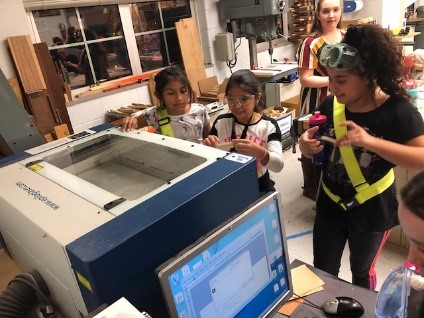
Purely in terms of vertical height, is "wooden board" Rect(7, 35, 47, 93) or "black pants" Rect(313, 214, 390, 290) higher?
"wooden board" Rect(7, 35, 47, 93)

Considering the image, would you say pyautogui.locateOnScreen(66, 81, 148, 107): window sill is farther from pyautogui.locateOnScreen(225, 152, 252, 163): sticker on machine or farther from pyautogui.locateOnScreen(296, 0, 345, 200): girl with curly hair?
pyautogui.locateOnScreen(225, 152, 252, 163): sticker on machine

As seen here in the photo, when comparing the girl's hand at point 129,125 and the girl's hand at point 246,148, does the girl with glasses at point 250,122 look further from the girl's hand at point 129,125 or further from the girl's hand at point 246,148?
the girl's hand at point 129,125

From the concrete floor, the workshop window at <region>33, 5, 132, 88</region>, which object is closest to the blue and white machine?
the concrete floor

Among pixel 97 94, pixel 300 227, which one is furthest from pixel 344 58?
pixel 97 94

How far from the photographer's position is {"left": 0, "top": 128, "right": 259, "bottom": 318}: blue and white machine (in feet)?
2.02

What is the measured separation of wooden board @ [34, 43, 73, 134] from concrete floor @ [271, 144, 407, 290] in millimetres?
1704

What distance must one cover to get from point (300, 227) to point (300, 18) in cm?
280

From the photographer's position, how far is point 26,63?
2402 mm

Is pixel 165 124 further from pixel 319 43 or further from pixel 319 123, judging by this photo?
pixel 319 43

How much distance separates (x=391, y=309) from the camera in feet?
2.99

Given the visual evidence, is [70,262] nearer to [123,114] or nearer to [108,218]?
[108,218]

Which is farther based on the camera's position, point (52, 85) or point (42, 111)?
point (52, 85)

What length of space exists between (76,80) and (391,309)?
9.69 feet

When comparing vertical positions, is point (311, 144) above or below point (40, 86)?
below
